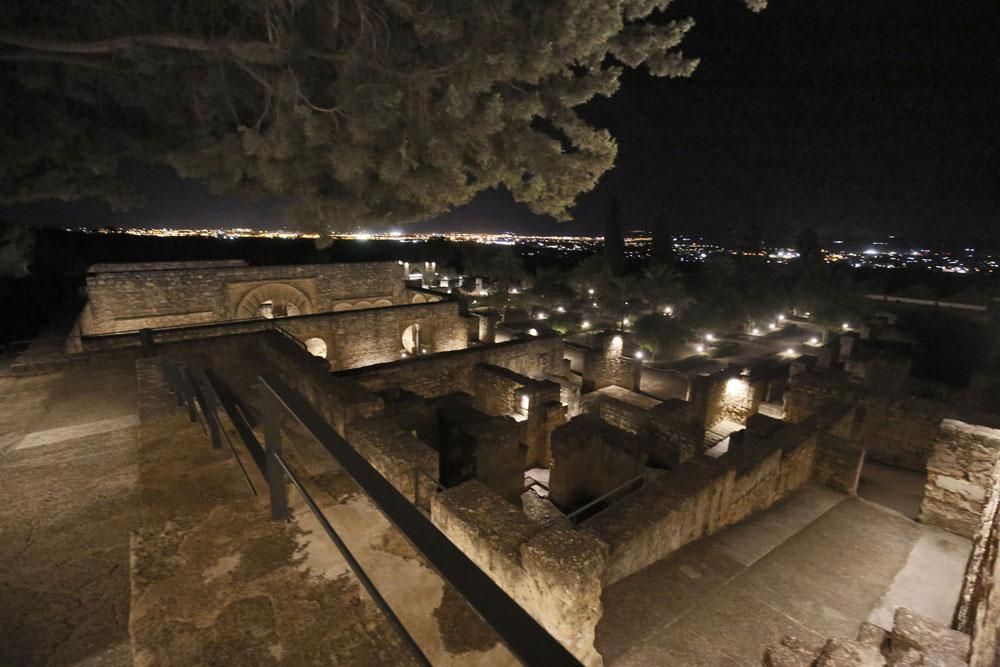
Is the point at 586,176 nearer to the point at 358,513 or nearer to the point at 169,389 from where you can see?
the point at 358,513

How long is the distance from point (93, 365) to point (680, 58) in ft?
31.0

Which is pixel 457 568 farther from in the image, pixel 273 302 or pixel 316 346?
pixel 273 302

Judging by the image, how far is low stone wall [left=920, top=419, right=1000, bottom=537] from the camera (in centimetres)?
645

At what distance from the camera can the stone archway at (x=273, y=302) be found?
1556 cm

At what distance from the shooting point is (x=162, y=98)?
653cm

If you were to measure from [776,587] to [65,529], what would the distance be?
660cm

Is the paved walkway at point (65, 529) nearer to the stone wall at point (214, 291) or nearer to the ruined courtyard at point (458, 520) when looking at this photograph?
the ruined courtyard at point (458, 520)

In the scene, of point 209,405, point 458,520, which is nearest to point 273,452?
point 209,405

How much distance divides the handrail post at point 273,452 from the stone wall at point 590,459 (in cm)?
706

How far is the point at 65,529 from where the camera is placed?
2.82 meters

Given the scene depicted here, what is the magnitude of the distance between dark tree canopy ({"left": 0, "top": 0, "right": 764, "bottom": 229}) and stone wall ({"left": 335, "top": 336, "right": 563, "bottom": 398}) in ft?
15.4

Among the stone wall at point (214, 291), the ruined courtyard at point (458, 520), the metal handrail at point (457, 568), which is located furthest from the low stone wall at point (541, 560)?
the stone wall at point (214, 291)

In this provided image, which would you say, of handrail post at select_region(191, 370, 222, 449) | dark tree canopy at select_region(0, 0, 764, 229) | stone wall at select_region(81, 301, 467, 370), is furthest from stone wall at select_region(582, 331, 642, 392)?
handrail post at select_region(191, 370, 222, 449)

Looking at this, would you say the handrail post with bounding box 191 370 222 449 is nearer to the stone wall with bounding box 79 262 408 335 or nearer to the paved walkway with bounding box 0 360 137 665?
the paved walkway with bounding box 0 360 137 665
